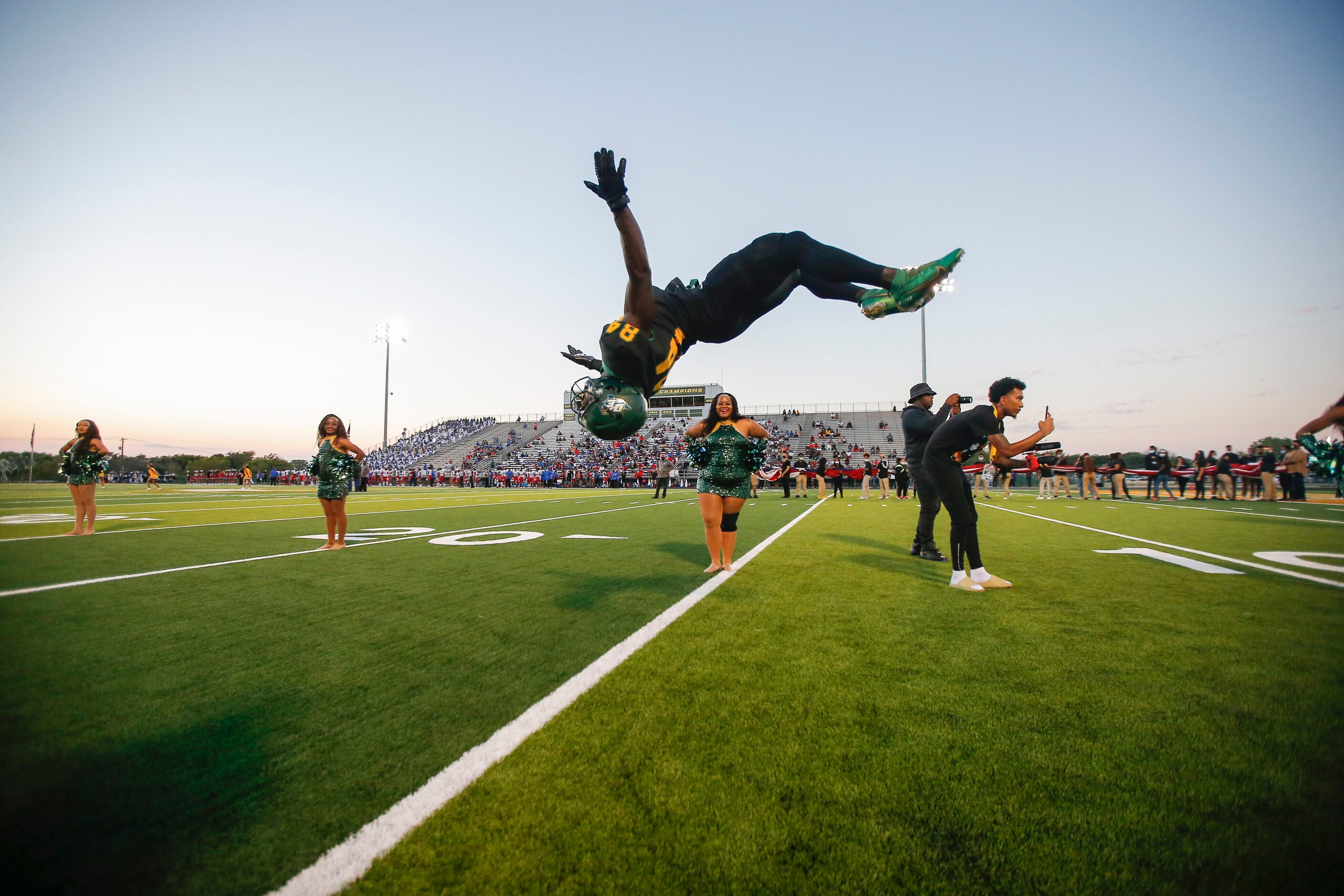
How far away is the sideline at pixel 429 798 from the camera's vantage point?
5.62 feet

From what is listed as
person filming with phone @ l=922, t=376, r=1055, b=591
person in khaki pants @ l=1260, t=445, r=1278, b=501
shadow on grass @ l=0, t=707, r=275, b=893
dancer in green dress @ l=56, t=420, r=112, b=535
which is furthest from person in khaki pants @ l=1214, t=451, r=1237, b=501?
dancer in green dress @ l=56, t=420, r=112, b=535

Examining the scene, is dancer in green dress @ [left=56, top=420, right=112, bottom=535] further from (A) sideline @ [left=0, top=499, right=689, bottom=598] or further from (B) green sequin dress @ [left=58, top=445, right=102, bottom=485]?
(A) sideline @ [left=0, top=499, right=689, bottom=598]

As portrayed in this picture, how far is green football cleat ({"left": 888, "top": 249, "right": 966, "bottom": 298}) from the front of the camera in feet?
10.6

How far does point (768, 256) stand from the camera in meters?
3.44

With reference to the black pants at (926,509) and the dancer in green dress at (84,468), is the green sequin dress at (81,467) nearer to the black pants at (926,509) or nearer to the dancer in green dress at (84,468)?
the dancer in green dress at (84,468)

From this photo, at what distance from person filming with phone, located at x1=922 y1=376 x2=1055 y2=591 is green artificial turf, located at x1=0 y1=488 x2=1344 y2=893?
46 centimetres

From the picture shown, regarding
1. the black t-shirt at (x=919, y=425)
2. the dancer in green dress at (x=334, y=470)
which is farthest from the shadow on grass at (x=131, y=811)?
the black t-shirt at (x=919, y=425)

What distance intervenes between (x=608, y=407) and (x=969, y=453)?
16.2 ft

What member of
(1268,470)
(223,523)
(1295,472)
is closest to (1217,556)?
(223,523)

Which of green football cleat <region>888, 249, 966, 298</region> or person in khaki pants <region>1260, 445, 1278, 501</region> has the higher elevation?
green football cleat <region>888, 249, 966, 298</region>

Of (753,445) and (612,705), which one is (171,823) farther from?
(753,445)

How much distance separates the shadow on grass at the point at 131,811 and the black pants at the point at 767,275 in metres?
2.85

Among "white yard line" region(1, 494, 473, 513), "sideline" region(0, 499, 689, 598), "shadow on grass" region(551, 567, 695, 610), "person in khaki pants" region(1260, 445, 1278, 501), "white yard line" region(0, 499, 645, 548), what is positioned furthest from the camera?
"person in khaki pants" region(1260, 445, 1278, 501)

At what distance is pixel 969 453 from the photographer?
637 centimetres
